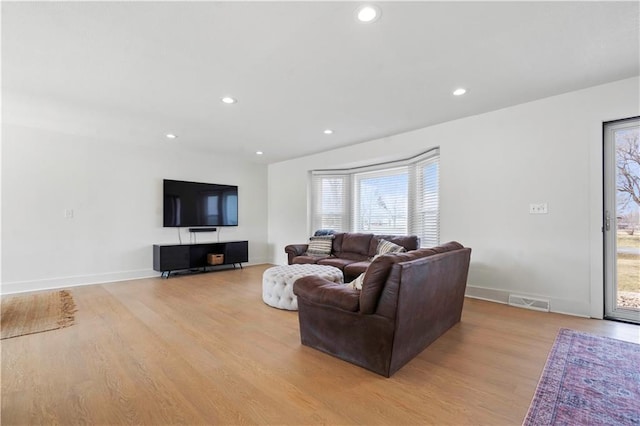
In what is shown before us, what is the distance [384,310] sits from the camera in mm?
1994

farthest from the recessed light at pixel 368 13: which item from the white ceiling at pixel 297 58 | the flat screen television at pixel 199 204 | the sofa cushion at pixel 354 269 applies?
the flat screen television at pixel 199 204

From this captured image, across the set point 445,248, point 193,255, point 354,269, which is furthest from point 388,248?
point 193,255

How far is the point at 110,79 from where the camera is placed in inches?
111

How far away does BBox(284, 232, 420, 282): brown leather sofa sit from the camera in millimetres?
4469

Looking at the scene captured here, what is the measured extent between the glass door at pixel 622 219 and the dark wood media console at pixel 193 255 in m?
5.70

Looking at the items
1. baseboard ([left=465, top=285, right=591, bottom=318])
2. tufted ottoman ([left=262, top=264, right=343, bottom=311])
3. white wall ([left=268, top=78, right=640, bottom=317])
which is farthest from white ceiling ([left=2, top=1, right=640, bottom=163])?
baseboard ([left=465, top=285, right=591, bottom=318])

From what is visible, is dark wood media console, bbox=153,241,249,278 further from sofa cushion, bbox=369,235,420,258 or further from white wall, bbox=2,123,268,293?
sofa cushion, bbox=369,235,420,258

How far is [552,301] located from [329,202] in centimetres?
408

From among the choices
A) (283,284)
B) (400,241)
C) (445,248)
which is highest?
(445,248)

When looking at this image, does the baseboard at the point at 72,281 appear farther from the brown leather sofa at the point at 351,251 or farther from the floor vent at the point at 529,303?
the floor vent at the point at 529,303

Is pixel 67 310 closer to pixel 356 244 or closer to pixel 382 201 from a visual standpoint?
pixel 356 244

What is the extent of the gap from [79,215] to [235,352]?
419 centimetres

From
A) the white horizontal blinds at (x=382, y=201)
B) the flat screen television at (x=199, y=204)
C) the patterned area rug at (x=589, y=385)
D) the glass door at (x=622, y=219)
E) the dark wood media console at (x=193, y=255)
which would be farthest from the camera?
the flat screen television at (x=199, y=204)

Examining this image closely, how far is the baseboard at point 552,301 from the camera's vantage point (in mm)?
3198
